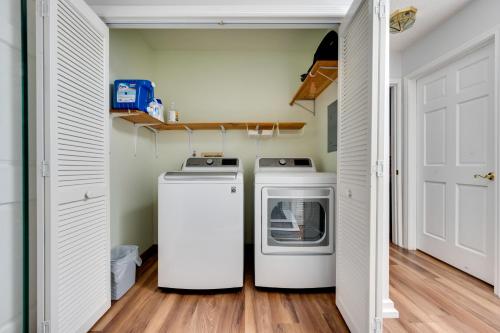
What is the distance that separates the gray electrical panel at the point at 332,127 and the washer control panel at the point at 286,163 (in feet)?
0.86

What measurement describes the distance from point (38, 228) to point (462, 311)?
2599mm

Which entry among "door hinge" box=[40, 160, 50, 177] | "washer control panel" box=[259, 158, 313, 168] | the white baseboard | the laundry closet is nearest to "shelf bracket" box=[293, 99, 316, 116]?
the laundry closet

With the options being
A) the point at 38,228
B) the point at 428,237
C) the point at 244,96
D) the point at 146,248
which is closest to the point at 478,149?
the point at 428,237

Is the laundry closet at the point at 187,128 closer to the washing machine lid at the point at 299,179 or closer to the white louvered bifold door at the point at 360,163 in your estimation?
the white louvered bifold door at the point at 360,163

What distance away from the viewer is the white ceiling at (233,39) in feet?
8.09

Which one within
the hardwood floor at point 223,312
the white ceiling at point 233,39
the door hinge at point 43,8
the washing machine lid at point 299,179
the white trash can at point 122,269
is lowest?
the hardwood floor at point 223,312

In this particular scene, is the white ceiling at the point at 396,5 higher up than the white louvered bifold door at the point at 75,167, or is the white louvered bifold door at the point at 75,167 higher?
the white ceiling at the point at 396,5

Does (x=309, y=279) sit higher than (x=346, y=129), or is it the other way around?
(x=346, y=129)

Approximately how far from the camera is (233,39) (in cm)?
259

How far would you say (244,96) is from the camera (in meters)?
2.85

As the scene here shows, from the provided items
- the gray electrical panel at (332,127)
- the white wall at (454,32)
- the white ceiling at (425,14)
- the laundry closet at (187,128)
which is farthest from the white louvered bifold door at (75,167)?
the white wall at (454,32)

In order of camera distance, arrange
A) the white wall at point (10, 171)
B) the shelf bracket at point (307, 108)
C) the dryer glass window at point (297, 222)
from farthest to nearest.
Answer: the shelf bracket at point (307, 108) → the dryer glass window at point (297, 222) → the white wall at point (10, 171)

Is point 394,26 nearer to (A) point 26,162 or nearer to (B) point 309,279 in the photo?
(B) point 309,279

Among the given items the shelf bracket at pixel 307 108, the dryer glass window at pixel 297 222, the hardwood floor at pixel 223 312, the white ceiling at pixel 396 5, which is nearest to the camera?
the hardwood floor at pixel 223 312
